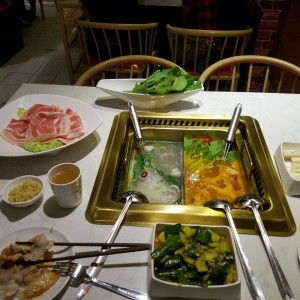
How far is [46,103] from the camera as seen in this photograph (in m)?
1.39

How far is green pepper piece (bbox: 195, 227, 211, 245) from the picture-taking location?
74 centimetres

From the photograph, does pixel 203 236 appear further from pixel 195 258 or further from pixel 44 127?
pixel 44 127

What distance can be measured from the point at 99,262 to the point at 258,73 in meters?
2.73

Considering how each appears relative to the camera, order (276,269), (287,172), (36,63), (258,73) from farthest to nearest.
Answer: (36,63)
(258,73)
(287,172)
(276,269)

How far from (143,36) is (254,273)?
98.4 inches

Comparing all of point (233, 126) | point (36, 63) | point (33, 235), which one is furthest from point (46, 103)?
point (36, 63)

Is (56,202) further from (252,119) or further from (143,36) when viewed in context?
(143,36)

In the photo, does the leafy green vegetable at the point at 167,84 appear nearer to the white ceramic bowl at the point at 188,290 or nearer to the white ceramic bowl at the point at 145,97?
the white ceramic bowl at the point at 145,97

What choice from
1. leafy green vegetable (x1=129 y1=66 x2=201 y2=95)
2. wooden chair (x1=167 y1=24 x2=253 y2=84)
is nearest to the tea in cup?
leafy green vegetable (x1=129 y1=66 x2=201 y2=95)

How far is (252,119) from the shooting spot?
51.4 inches

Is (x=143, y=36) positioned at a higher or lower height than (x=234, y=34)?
lower

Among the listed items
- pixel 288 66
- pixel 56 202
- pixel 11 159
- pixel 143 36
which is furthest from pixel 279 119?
pixel 143 36

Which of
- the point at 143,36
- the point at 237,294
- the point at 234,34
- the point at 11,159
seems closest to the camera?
the point at 237,294

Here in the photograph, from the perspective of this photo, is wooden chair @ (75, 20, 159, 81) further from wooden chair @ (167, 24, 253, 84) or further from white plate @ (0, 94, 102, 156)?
white plate @ (0, 94, 102, 156)
